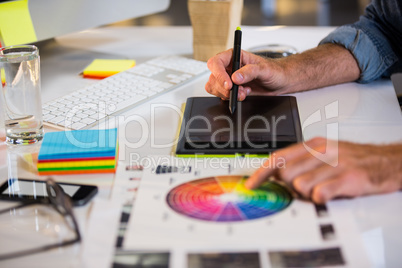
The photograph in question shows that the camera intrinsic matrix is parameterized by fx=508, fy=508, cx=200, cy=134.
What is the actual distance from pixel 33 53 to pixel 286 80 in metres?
0.47

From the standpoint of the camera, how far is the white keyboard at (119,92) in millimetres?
888

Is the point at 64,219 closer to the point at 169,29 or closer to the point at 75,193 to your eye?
the point at 75,193

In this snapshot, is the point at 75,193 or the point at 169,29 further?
the point at 169,29

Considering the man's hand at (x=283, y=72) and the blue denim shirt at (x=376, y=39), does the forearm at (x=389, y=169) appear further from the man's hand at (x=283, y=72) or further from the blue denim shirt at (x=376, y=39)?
the blue denim shirt at (x=376, y=39)

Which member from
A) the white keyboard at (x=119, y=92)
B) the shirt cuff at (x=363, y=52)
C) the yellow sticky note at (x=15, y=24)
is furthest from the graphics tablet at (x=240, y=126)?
the yellow sticky note at (x=15, y=24)

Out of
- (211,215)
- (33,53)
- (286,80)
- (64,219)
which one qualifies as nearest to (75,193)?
(64,219)

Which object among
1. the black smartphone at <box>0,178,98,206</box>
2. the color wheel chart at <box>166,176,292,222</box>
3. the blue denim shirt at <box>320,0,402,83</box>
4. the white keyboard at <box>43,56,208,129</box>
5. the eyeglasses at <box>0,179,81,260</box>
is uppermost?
the blue denim shirt at <box>320,0,402,83</box>

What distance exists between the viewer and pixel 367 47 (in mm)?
1100

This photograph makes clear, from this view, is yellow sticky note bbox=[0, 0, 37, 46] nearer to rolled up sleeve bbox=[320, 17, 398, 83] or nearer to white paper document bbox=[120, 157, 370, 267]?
white paper document bbox=[120, 157, 370, 267]

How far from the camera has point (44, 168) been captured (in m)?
0.71

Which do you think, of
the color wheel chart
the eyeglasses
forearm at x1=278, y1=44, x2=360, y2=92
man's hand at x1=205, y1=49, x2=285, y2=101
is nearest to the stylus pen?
man's hand at x1=205, y1=49, x2=285, y2=101

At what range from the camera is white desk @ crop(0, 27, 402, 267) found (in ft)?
1.88

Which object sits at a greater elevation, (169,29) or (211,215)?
(169,29)

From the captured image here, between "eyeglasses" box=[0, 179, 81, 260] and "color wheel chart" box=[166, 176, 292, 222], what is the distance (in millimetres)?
124
